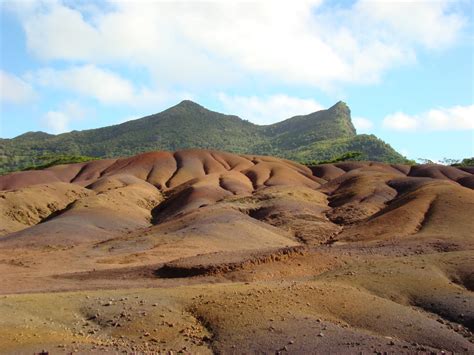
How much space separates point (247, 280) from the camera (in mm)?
24328

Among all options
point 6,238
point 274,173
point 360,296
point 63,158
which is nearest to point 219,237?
point 6,238

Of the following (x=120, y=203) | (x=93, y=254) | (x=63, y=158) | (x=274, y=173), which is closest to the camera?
(x=93, y=254)

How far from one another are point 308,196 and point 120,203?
2231 centimetres

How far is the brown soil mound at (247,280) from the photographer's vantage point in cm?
1644

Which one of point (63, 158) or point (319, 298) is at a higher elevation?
point (63, 158)

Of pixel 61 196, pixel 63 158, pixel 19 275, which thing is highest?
pixel 63 158

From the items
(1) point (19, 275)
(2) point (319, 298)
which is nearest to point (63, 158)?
(1) point (19, 275)

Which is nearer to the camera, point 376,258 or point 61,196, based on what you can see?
point 376,258

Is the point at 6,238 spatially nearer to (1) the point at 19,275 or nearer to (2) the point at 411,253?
(1) the point at 19,275

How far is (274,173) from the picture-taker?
93312mm

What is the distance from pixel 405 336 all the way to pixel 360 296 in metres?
3.01

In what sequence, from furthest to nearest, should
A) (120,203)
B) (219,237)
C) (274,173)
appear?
(274,173) < (120,203) < (219,237)

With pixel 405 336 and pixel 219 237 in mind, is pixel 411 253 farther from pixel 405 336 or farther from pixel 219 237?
pixel 219 237

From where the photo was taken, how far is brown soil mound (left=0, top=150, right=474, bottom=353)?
16438mm
